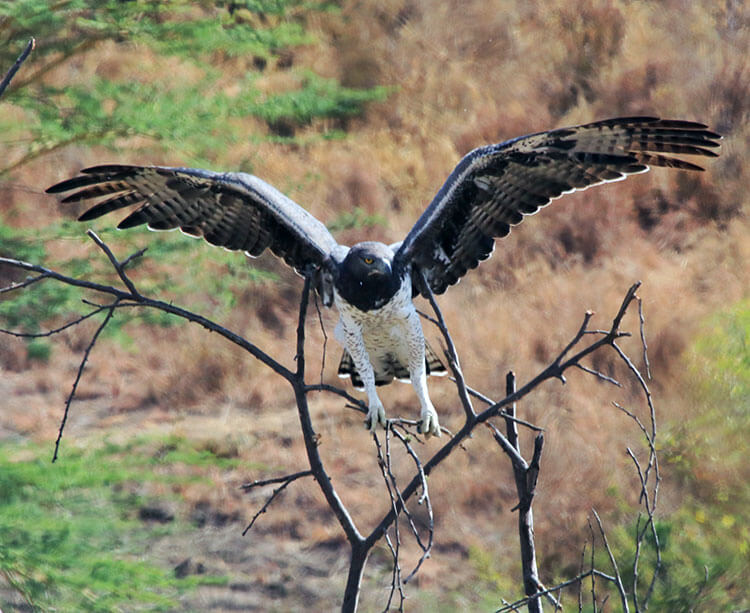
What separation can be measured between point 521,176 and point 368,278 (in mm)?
670

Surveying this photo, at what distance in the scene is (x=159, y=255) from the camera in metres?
7.75

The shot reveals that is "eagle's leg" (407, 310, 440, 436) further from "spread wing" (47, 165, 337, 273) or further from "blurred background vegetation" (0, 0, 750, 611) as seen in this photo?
"blurred background vegetation" (0, 0, 750, 611)

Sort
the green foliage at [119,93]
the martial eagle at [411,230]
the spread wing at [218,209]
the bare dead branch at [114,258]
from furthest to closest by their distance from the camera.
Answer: the green foliage at [119,93] → the spread wing at [218,209] → the martial eagle at [411,230] → the bare dead branch at [114,258]

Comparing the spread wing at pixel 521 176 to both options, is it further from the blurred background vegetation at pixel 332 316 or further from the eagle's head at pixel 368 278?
the blurred background vegetation at pixel 332 316

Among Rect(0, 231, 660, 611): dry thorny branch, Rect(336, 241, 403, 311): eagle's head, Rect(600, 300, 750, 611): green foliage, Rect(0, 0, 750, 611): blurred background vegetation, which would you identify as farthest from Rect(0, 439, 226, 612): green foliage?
Rect(0, 231, 660, 611): dry thorny branch

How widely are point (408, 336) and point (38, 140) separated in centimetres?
449

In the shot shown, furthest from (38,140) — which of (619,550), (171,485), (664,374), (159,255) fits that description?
(664,374)

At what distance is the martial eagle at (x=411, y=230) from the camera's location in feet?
11.7

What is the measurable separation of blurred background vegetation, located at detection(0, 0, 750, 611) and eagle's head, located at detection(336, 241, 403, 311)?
3.92 meters

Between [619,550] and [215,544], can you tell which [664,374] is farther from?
[215,544]

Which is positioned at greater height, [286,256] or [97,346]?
[97,346]

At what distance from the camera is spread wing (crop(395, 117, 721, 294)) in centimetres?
339

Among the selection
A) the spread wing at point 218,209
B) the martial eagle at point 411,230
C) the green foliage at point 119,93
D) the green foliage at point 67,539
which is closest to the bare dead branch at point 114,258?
the martial eagle at point 411,230

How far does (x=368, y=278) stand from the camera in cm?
377
